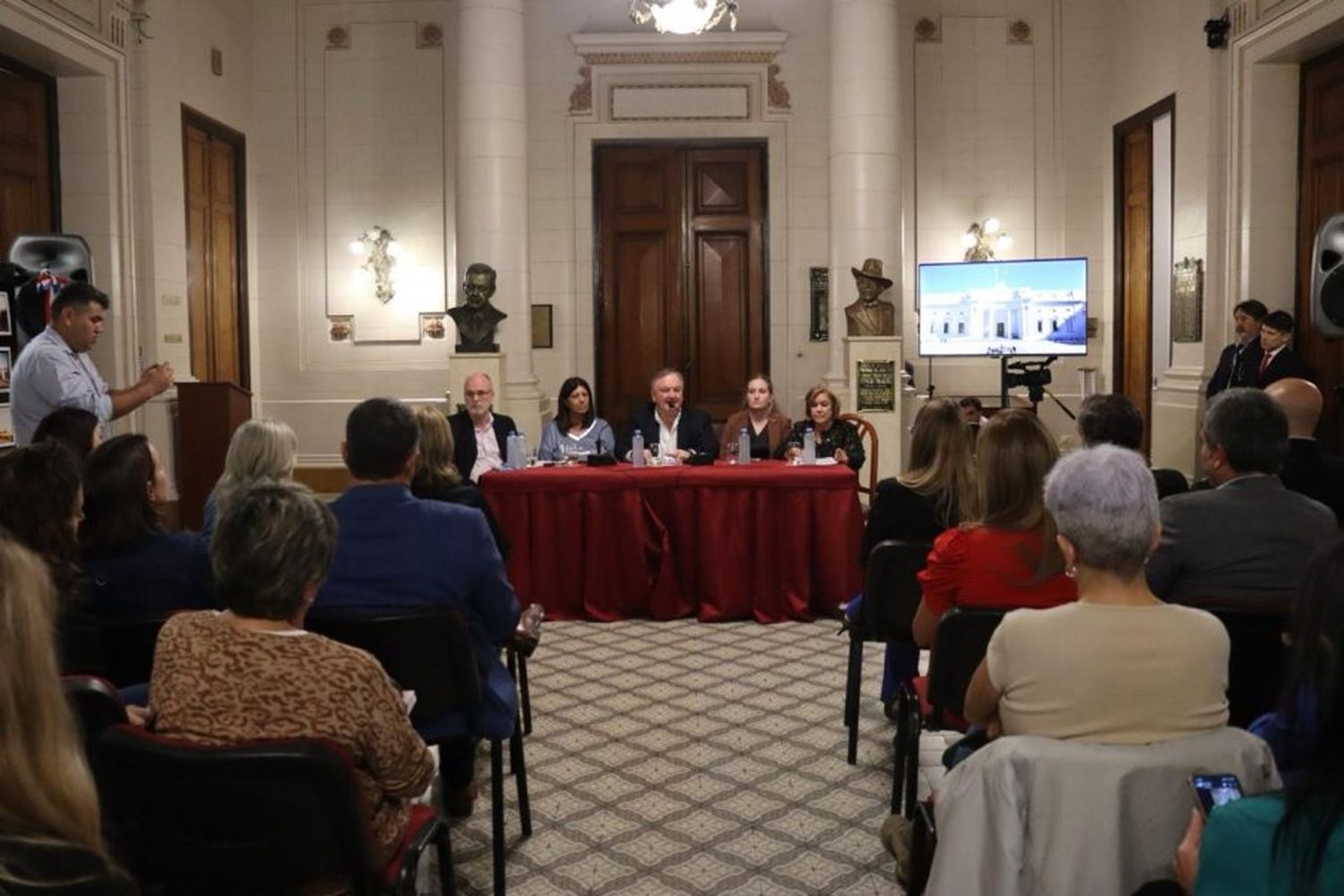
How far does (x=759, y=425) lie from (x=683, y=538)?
1103 mm

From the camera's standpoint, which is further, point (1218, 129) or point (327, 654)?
point (1218, 129)

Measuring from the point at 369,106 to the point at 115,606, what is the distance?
882 centimetres

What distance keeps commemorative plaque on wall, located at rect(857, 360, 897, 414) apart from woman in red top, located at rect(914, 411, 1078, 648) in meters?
6.63

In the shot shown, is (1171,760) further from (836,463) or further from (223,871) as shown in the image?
(836,463)

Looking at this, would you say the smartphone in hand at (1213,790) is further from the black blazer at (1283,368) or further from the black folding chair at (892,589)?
the black blazer at (1283,368)

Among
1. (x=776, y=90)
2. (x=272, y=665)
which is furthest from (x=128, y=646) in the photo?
(x=776, y=90)

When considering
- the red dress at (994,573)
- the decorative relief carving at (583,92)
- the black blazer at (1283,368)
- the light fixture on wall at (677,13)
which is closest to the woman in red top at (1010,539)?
the red dress at (994,573)

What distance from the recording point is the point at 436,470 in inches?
164

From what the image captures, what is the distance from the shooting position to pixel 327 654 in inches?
75.3

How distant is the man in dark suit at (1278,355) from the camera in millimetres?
7273

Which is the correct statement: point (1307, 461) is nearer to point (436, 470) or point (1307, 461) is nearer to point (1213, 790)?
point (1213, 790)

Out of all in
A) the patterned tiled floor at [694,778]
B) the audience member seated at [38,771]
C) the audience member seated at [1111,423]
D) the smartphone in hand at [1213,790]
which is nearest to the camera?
the audience member seated at [38,771]

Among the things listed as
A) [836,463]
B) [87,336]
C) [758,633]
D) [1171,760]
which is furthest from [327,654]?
[836,463]

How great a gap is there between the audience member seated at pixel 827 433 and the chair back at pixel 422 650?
3.85 m
